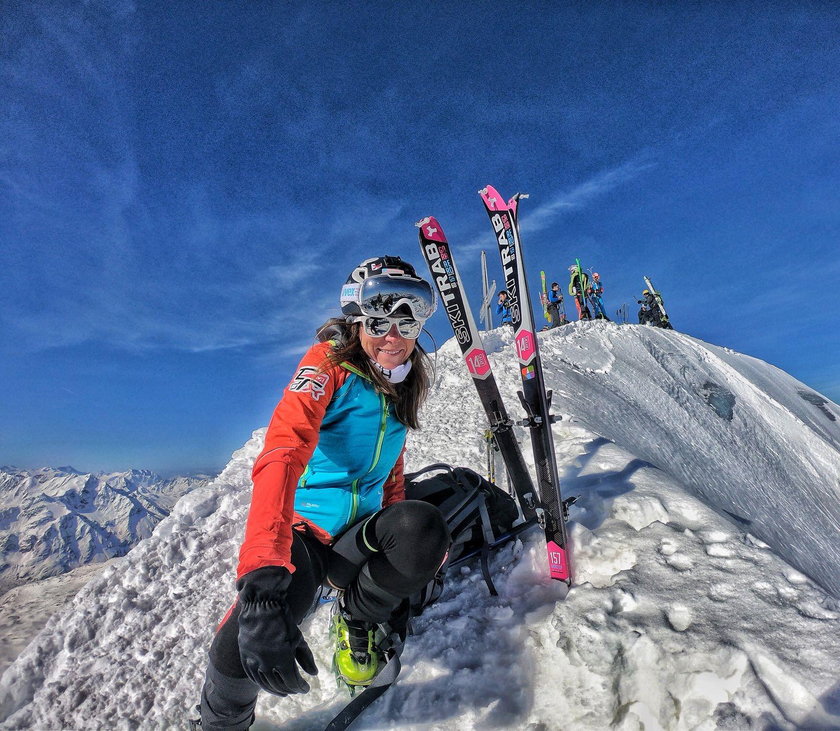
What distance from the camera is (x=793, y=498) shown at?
699 centimetres

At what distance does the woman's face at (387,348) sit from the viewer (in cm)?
245

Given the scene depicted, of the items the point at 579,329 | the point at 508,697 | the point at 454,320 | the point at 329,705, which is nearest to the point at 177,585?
the point at 329,705

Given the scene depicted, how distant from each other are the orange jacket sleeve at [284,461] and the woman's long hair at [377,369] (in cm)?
11

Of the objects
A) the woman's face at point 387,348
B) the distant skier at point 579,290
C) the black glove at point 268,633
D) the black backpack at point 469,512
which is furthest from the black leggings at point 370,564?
the distant skier at point 579,290

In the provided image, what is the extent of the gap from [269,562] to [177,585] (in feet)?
6.78

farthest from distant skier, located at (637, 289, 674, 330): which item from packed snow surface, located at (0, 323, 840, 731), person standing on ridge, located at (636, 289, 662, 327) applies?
packed snow surface, located at (0, 323, 840, 731)

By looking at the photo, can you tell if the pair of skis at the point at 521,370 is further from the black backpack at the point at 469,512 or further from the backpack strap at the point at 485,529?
the backpack strap at the point at 485,529

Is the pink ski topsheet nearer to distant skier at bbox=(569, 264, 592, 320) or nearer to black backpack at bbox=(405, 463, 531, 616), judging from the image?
black backpack at bbox=(405, 463, 531, 616)

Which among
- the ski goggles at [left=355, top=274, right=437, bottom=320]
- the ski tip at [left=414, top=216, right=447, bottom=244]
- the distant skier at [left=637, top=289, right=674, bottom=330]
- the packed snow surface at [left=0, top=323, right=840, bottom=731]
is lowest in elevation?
the packed snow surface at [left=0, top=323, right=840, bottom=731]

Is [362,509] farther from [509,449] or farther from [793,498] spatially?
[793,498]

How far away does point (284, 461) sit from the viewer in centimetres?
187

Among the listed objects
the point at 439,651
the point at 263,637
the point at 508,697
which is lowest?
the point at 508,697

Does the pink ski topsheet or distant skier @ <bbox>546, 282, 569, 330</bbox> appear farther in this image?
distant skier @ <bbox>546, 282, 569, 330</bbox>

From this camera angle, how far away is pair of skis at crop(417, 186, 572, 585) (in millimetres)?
3113
